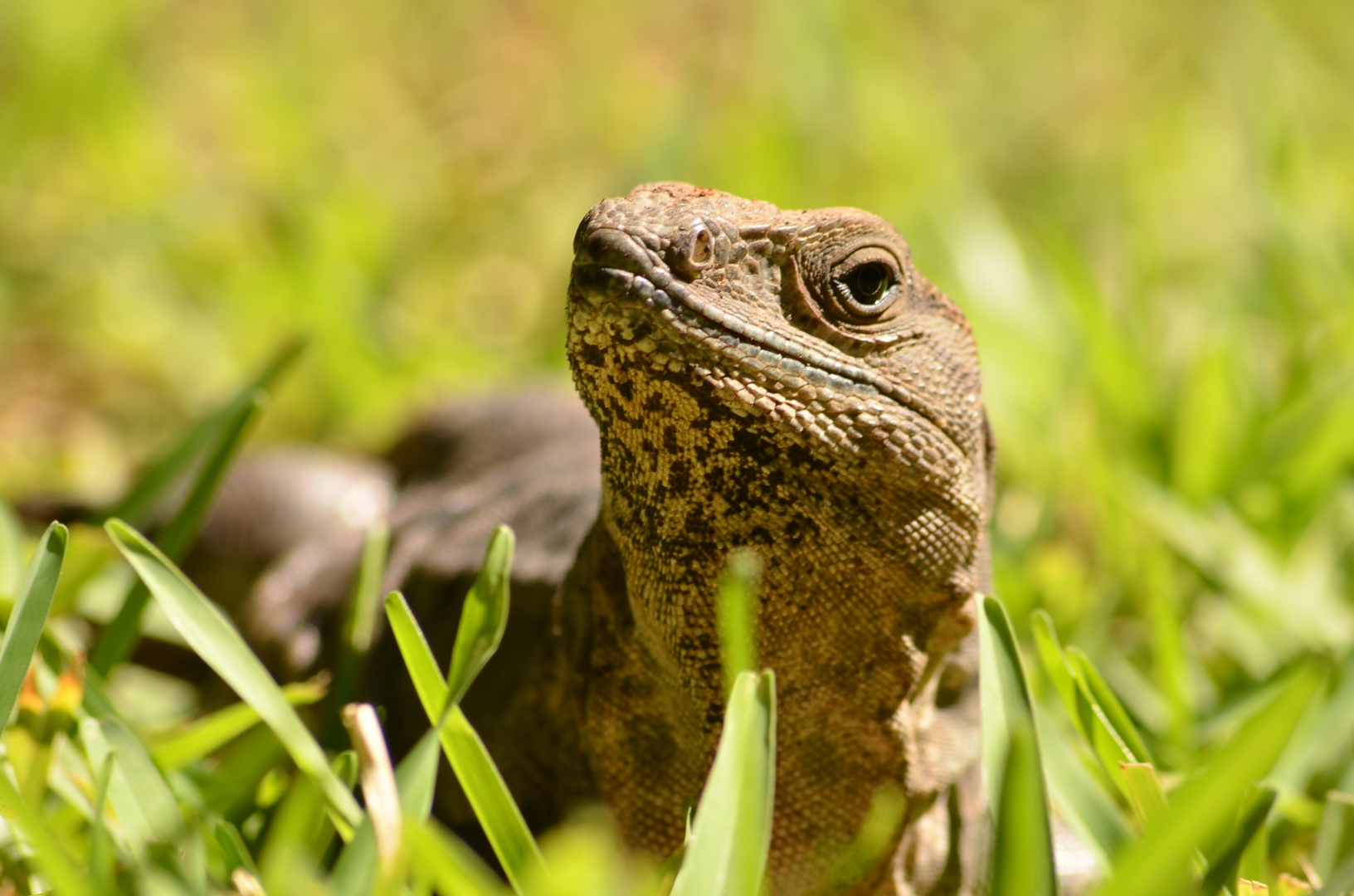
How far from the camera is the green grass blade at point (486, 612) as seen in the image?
7.20ft

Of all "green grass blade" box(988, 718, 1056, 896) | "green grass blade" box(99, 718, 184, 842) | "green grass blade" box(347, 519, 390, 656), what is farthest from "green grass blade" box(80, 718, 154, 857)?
"green grass blade" box(988, 718, 1056, 896)

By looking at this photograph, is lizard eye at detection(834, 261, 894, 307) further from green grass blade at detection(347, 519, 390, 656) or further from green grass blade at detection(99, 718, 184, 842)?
green grass blade at detection(99, 718, 184, 842)

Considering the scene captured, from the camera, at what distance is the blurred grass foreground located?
8.38ft

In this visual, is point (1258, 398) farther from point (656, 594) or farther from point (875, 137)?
point (875, 137)

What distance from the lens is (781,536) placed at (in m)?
2.29

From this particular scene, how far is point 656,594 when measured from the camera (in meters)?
2.34

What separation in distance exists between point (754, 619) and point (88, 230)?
4344 mm

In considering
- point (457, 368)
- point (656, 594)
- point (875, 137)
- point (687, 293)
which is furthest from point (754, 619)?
point (875, 137)

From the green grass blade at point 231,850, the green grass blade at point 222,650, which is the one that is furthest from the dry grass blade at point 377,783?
the green grass blade at point 231,850

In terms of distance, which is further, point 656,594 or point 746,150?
Result: point 746,150

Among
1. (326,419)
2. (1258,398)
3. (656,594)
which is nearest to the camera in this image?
(656,594)

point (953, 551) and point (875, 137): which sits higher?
point (875, 137)

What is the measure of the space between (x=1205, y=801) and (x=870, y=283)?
1.07m

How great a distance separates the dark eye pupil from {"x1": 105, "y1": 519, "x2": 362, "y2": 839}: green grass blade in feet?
3.80
